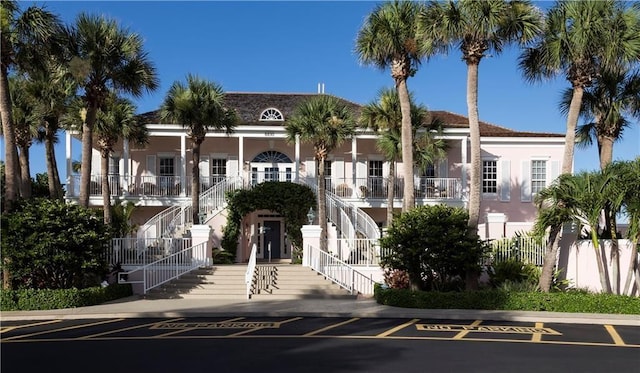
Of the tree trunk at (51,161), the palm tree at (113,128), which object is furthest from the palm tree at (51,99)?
the palm tree at (113,128)

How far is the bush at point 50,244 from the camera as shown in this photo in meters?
16.5

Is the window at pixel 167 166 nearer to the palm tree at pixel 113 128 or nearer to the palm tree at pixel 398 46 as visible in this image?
the palm tree at pixel 113 128

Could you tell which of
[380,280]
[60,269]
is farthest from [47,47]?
[380,280]

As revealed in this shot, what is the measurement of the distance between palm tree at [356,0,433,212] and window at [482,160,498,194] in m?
13.0

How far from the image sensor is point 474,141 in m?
17.0

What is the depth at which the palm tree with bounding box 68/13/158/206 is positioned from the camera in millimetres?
18656

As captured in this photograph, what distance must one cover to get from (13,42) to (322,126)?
A: 11.4 m

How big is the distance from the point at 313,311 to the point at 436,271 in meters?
3.97

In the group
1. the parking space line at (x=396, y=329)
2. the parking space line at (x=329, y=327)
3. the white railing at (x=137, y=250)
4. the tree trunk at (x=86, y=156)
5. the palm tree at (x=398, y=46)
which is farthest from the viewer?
the white railing at (x=137, y=250)

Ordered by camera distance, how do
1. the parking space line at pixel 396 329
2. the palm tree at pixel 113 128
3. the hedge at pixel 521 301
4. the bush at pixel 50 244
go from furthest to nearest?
the palm tree at pixel 113 128
the bush at pixel 50 244
the hedge at pixel 521 301
the parking space line at pixel 396 329

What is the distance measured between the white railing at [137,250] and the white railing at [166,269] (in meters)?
0.61

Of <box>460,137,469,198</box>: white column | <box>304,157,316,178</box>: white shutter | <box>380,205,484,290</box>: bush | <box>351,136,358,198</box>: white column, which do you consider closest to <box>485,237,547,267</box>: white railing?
<box>380,205,484,290</box>: bush

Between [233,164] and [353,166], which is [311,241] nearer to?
[353,166]

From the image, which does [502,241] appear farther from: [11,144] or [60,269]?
[11,144]
